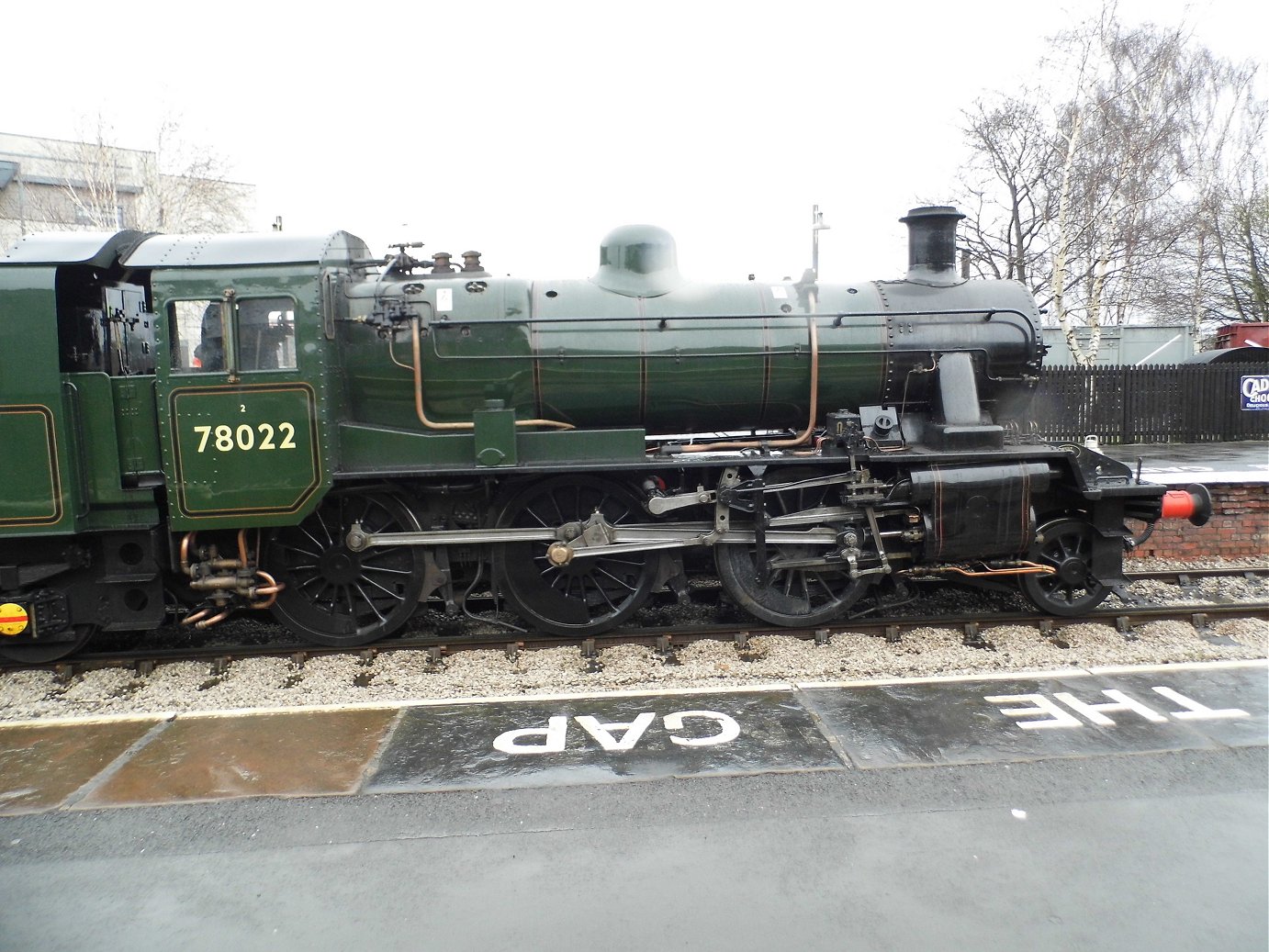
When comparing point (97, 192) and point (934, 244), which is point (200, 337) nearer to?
point (934, 244)

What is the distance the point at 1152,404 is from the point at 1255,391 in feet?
6.98

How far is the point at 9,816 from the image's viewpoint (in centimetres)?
417

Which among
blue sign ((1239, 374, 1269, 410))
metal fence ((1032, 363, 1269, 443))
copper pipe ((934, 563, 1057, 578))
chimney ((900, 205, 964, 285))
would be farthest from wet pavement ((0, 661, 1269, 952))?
blue sign ((1239, 374, 1269, 410))

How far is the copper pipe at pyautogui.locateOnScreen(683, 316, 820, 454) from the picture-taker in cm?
661

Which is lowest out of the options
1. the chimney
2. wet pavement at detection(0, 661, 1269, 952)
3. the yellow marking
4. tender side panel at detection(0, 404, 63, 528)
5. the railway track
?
wet pavement at detection(0, 661, 1269, 952)

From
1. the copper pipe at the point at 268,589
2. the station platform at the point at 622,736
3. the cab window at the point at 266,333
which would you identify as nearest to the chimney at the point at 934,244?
the station platform at the point at 622,736

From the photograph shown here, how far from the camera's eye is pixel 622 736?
16.0 feet

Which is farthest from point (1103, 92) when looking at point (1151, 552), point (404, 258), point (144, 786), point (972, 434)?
point (144, 786)

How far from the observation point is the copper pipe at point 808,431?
260 inches

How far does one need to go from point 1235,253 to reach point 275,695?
34953 millimetres

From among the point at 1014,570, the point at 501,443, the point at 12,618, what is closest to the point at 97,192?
the point at 12,618

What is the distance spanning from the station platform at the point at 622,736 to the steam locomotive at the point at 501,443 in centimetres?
130

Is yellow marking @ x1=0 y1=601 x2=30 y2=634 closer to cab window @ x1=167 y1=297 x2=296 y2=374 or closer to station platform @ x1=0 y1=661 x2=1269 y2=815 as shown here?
station platform @ x1=0 y1=661 x2=1269 y2=815

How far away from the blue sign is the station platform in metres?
15.8
